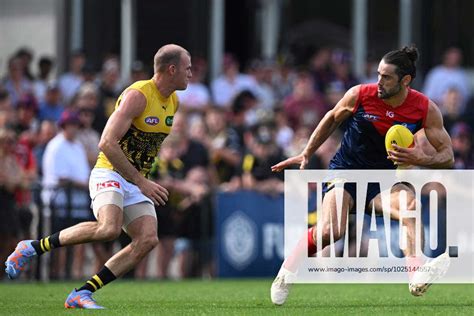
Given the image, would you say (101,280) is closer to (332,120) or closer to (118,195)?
(118,195)

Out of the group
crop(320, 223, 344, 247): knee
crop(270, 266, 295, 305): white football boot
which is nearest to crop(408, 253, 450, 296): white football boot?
crop(320, 223, 344, 247): knee

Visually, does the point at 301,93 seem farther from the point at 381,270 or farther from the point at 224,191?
the point at 381,270

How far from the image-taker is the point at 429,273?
35.2 feet

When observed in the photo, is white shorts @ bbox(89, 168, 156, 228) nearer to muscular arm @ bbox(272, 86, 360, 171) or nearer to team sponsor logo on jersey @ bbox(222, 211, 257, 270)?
muscular arm @ bbox(272, 86, 360, 171)

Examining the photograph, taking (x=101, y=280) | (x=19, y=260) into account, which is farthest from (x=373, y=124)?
(x=19, y=260)

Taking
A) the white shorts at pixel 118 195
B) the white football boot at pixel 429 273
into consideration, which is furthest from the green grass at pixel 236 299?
the white shorts at pixel 118 195

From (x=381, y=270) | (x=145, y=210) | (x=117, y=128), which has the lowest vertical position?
(x=381, y=270)

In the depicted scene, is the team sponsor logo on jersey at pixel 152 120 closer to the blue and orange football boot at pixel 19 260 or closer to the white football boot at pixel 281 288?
the blue and orange football boot at pixel 19 260

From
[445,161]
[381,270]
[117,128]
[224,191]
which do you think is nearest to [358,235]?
[381,270]

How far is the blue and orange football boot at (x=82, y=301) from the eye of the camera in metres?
10.6

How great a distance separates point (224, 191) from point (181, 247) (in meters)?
1.15

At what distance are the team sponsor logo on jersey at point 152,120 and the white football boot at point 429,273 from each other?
8.59 ft

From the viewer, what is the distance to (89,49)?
2288cm

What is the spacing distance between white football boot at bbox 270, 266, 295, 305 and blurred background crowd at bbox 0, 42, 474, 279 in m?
5.47
